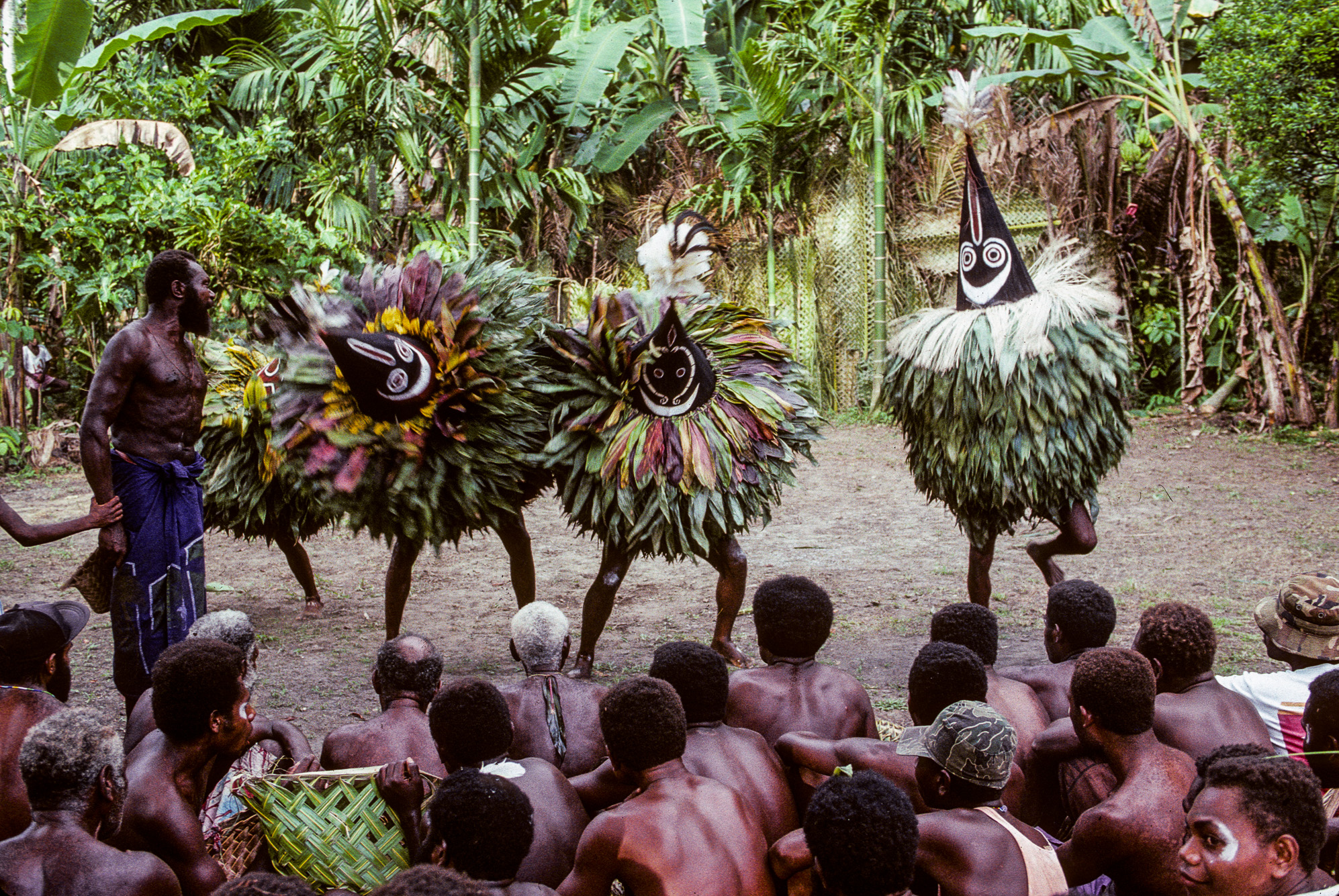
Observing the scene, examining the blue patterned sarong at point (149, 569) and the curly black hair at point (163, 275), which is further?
the curly black hair at point (163, 275)

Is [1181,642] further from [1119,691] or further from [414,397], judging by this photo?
[414,397]

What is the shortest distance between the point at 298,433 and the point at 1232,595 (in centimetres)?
456

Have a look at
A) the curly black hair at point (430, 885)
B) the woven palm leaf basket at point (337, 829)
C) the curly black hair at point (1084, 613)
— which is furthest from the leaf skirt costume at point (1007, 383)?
the curly black hair at point (430, 885)

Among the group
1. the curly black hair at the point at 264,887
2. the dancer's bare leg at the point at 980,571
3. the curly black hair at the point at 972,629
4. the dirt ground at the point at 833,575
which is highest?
the curly black hair at the point at 264,887

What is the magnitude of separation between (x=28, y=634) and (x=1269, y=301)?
10.0 metres

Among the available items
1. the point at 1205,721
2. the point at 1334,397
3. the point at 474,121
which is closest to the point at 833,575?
the point at 1205,721

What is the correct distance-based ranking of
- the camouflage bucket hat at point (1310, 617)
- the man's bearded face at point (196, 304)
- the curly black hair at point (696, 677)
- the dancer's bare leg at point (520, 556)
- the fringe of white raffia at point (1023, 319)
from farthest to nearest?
the dancer's bare leg at point (520, 556) < the fringe of white raffia at point (1023, 319) < the man's bearded face at point (196, 304) < the camouflage bucket hat at point (1310, 617) < the curly black hair at point (696, 677)

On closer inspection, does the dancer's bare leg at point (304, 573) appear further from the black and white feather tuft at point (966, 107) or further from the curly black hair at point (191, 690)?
the black and white feather tuft at point (966, 107)

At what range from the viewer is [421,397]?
3891mm

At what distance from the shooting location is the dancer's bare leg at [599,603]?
14.5ft

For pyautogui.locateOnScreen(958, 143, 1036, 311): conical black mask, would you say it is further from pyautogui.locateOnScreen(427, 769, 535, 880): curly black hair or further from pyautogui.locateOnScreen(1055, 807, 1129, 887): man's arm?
pyautogui.locateOnScreen(427, 769, 535, 880): curly black hair

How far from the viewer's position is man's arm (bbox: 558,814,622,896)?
2.13 meters

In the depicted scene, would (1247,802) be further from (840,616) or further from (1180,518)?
(1180,518)

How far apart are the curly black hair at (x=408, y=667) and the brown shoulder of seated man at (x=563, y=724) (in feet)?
0.78
